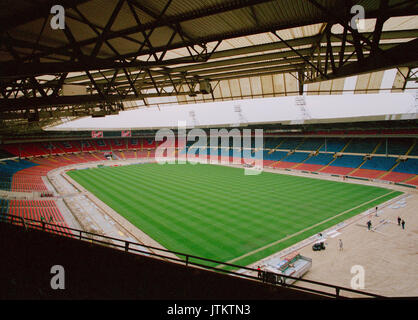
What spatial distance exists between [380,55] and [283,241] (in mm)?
13817

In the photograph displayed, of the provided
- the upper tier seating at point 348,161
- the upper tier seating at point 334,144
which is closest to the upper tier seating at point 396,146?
the upper tier seating at point 348,161

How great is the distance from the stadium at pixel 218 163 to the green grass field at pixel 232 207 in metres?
0.20

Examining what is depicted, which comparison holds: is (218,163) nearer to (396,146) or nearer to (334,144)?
(334,144)

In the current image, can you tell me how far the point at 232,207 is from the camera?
22.8 meters

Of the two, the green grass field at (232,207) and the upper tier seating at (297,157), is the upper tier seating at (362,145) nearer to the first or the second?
the upper tier seating at (297,157)

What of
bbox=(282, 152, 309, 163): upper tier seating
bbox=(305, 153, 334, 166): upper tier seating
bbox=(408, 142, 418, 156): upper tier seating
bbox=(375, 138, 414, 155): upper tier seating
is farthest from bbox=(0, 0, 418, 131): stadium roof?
bbox=(282, 152, 309, 163): upper tier seating

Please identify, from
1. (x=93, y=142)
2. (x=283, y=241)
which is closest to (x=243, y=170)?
(x=283, y=241)

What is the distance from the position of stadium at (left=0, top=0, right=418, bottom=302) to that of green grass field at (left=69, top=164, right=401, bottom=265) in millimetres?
197

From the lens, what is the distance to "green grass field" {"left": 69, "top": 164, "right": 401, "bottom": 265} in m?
16.2

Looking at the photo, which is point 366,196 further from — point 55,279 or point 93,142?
point 93,142

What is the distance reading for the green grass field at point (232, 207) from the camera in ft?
53.3

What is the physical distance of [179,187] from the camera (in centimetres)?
3077

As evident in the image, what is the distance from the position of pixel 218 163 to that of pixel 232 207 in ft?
93.0

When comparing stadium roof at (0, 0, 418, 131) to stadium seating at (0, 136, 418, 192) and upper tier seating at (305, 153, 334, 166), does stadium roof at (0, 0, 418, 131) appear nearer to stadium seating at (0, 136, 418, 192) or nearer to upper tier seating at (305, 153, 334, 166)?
stadium seating at (0, 136, 418, 192)
